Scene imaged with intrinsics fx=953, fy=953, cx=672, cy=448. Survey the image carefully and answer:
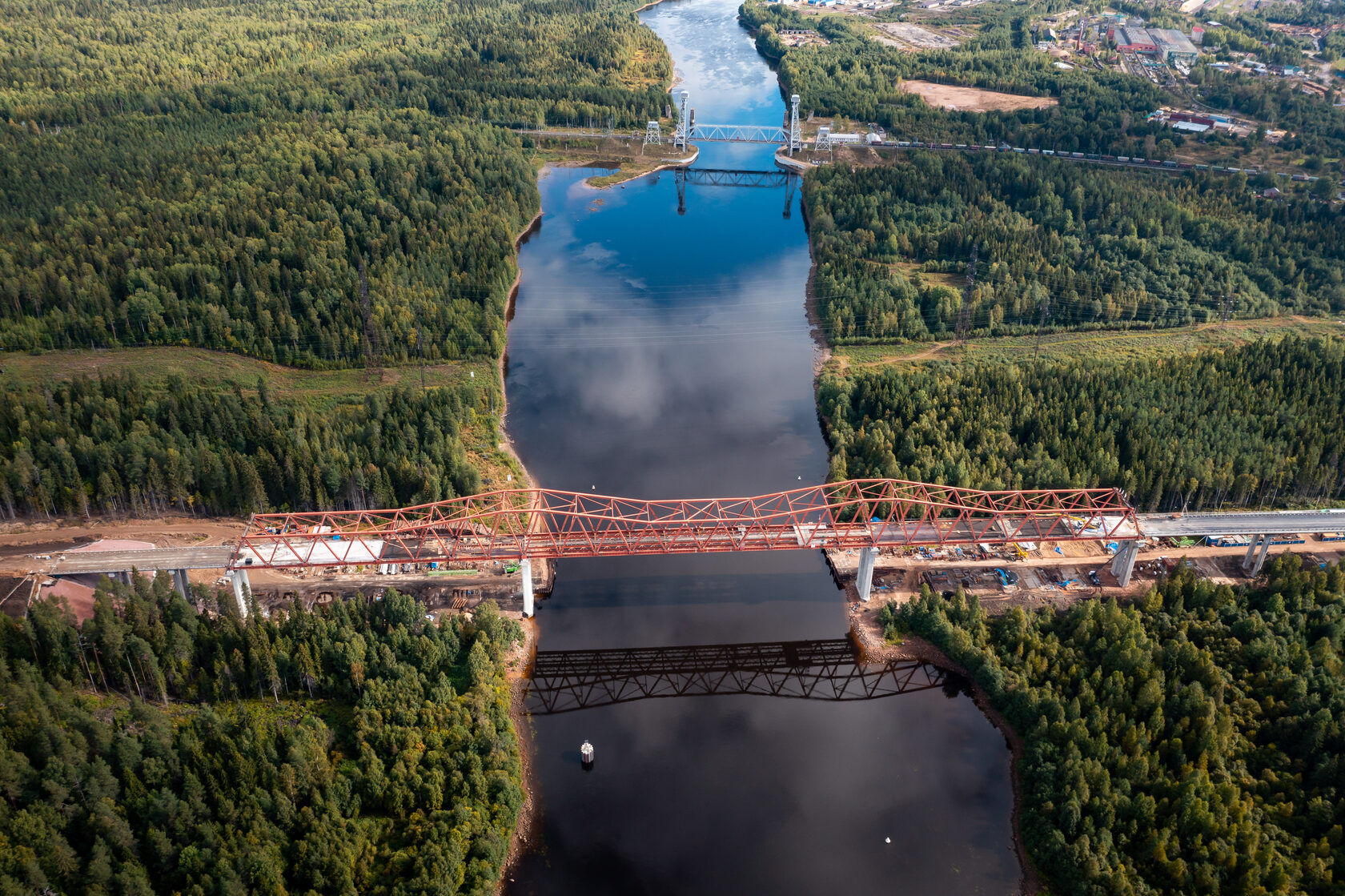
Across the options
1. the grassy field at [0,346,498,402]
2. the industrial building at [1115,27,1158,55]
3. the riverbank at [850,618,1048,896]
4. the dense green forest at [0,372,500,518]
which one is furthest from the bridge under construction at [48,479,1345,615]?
the industrial building at [1115,27,1158,55]

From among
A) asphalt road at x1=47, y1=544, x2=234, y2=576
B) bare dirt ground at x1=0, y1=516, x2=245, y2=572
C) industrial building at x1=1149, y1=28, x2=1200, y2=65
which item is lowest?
bare dirt ground at x1=0, y1=516, x2=245, y2=572

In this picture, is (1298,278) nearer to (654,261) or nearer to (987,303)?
(987,303)

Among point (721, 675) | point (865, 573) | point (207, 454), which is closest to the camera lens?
point (721, 675)

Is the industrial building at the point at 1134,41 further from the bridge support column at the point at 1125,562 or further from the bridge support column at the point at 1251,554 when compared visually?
the bridge support column at the point at 1125,562

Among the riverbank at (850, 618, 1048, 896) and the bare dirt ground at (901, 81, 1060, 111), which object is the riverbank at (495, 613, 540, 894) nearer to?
the riverbank at (850, 618, 1048, 896)

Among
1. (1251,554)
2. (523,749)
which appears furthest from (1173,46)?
(523,749)

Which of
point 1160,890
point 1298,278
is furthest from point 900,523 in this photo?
point 1298,278

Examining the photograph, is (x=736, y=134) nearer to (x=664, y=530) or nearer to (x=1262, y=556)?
(x=664, y=530)
